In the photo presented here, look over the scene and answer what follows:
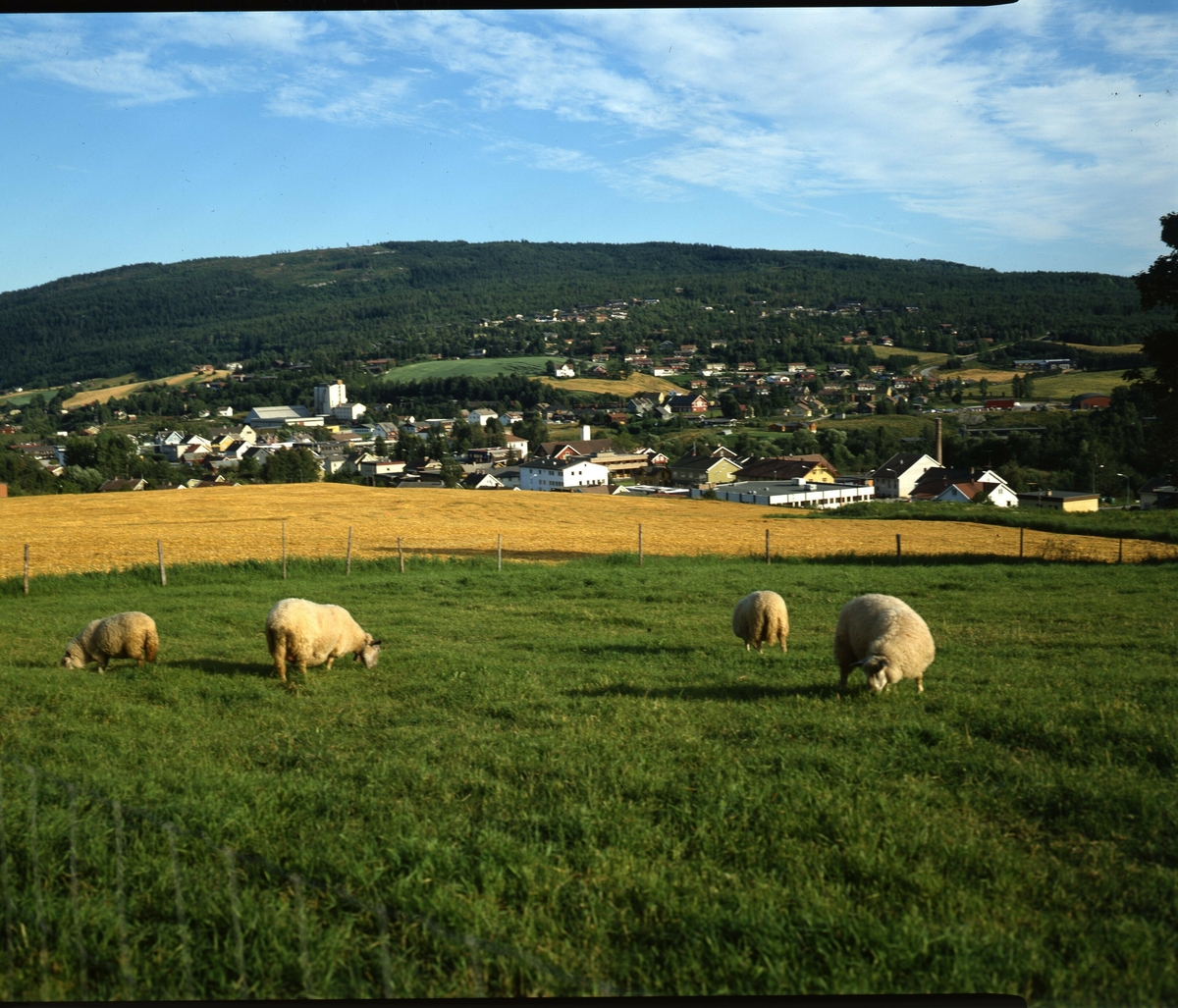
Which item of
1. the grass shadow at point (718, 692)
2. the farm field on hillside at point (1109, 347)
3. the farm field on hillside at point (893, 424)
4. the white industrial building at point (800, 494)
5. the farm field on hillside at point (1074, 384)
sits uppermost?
the farm field on hillside at point (1109, 347)

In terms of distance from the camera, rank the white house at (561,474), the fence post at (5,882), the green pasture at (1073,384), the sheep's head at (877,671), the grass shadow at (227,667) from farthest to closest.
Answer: the white house at (561,474) → the green pasture at (1073,384) → the grass shadow at (227,667) → the sheep's head at (877,671) → the fence post at (5,882)

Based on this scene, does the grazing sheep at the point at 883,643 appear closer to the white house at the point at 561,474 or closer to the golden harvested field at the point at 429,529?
the golden harvested field at the point at 429,529

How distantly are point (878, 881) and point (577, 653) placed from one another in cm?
841

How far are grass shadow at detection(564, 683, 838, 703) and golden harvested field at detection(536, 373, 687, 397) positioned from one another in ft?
431

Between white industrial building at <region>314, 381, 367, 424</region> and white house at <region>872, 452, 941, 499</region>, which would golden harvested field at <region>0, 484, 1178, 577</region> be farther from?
white industrial building at <region>314, 381, 367, 424</region>

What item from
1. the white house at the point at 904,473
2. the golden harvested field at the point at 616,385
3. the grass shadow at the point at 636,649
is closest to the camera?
the grass shadow at the point at 636,649

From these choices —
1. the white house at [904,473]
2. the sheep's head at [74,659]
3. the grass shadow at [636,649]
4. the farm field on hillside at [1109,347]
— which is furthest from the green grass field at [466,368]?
the sheep's head at [74,659]

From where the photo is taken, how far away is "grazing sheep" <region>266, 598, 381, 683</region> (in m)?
10.6

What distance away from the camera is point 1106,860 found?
3842 millimetres

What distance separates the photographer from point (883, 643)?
28.6 ft

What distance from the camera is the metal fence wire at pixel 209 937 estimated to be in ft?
9.71

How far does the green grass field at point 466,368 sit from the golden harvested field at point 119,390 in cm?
3134

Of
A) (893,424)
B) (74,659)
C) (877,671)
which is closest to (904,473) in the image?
(893,424)

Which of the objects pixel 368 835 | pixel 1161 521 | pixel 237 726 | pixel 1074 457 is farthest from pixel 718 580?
pixel 1074 457
